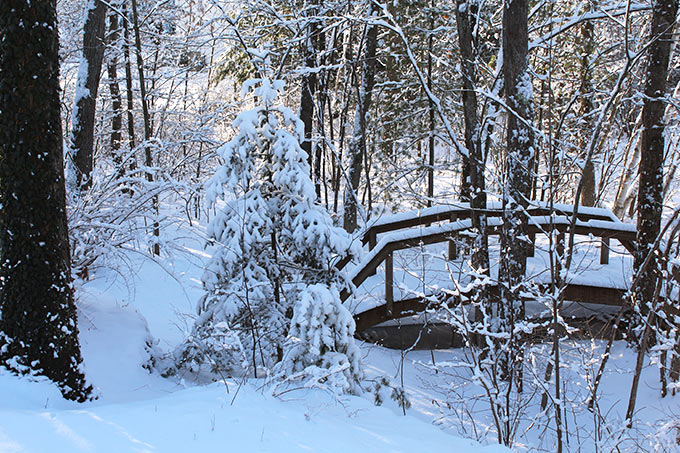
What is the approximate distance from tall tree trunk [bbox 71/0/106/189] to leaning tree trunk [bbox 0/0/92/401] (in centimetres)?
433

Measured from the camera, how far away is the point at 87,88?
28.9ft

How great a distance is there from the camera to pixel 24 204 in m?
4.58

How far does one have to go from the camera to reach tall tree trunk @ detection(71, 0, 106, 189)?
28.7 ft

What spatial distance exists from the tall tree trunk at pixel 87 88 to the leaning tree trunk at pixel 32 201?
4329 mm

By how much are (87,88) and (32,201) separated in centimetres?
490

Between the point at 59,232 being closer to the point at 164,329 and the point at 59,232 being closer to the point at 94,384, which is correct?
the point at 94,384

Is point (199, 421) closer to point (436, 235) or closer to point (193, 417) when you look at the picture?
point (193, 417)

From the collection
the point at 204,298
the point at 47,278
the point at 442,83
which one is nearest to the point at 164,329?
the point at 204,298

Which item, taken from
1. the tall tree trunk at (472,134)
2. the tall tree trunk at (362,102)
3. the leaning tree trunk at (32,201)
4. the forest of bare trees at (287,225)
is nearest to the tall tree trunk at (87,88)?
the forest of bare trees at (287,225)

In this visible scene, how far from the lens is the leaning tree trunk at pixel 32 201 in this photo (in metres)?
4.48

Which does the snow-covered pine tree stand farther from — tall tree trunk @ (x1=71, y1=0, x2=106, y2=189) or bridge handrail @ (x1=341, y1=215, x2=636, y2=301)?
tall tree trunk @ (x1=71, y1=0, x2=106, y2=189)

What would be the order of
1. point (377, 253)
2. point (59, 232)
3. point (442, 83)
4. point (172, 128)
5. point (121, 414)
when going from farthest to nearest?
point (172, 128)
point (442, 83)
point (377, 253)
point (59, 232)
point (121, 414)

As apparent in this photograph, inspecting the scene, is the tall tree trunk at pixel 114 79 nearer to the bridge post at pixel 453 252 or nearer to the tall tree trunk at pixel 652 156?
the bridge post at pixel 453 252

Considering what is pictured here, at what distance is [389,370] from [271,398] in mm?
4436
